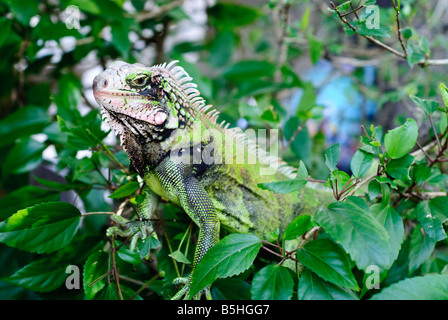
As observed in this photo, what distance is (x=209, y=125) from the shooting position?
5.50 ft

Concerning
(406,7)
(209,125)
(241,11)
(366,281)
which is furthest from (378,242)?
(241,11)

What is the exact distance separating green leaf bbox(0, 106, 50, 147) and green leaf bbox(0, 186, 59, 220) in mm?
646

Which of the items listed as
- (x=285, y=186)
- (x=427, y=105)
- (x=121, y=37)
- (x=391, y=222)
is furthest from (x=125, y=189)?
(x=121, y=37)

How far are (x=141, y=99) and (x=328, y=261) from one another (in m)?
0.86

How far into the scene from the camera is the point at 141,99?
1.42 meters

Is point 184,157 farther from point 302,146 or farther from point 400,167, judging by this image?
point 302,146

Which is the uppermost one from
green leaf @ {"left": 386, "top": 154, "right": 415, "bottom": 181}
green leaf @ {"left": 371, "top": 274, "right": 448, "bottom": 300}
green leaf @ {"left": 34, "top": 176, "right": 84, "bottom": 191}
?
green leaf @ {"left": 386, "top": 154, "right": 415, "bottom": 181}

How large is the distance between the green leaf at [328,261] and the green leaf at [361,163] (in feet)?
0.85

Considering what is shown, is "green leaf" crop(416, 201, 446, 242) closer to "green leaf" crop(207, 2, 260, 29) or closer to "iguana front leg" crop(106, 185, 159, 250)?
"iguana front leg" crop(106, 185, 159, 250)

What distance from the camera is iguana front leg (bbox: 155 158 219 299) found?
4.61 feet

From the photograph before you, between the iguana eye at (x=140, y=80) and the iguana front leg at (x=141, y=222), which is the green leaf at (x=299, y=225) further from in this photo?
the iguana eye at (x=140, y=80)

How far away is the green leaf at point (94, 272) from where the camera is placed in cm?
138

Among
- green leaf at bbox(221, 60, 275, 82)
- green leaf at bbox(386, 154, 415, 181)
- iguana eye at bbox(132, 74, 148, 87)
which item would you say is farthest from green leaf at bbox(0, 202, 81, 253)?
green leaf at bbox(221, 60, 275, 82)
